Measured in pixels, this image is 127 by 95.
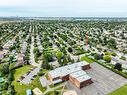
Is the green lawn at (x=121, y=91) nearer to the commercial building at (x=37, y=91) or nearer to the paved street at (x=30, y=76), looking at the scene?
the commercial building at (x=37, y=91)

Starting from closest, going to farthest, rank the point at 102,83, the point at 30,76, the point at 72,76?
the point at 102,83 < the point at 72,76 < the point at 30,76

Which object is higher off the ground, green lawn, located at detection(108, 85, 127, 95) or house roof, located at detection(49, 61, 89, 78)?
house roof, located at detection(49, 61, 89, 78)

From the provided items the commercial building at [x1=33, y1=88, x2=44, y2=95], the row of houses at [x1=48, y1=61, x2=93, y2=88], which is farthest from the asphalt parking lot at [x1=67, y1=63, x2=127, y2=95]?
the commercial building at [x1=33, y1=88, x2=44, y2=95]

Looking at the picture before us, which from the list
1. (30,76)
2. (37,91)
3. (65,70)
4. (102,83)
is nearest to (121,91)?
(102,83)

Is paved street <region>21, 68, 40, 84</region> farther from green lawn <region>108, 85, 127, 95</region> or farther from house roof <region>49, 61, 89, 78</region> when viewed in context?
green lawn <region>108, 85, 127, 95</region>

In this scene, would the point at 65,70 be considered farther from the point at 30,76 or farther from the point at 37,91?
the point at 37,91

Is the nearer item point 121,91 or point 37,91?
point 121,91

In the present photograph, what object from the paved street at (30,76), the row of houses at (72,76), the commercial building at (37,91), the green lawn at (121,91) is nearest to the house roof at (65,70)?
the row of houses at (72,76)
